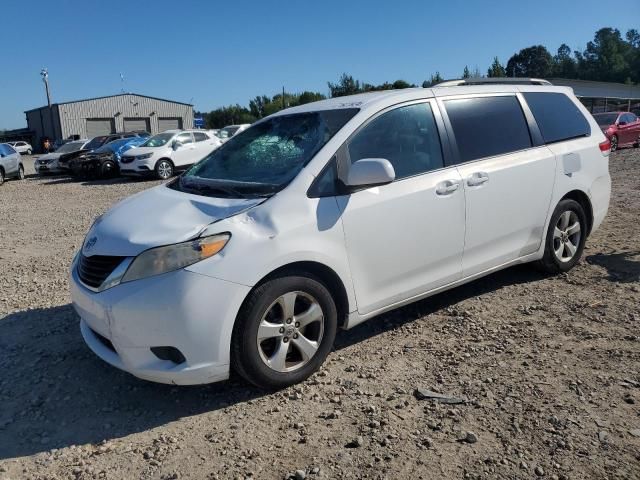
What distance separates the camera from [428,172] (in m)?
3.94

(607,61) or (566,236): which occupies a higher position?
(607,61)

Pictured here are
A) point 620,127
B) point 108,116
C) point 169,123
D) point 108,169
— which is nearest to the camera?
point 108,169

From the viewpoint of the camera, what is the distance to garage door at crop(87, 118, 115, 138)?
179 ft

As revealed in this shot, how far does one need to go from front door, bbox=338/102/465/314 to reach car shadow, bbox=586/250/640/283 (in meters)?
2.00

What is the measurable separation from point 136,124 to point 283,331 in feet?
190

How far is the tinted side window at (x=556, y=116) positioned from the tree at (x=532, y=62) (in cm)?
11379

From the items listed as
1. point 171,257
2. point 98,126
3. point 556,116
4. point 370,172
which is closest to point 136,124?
point 98,126

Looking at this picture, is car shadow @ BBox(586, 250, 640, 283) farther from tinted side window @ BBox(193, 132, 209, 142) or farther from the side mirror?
tinted side window @ BBox(193, 132, 209, 142)

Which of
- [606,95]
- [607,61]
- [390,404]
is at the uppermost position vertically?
[607,61]

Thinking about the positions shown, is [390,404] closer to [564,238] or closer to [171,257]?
[171,257]

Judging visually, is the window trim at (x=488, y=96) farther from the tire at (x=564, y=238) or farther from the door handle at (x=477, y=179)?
the tire at (x=564, y=238)

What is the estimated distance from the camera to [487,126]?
4.42 metres

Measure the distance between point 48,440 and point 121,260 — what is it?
3.48 ft

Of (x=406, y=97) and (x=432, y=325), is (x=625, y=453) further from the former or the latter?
(x=406, y=97)
